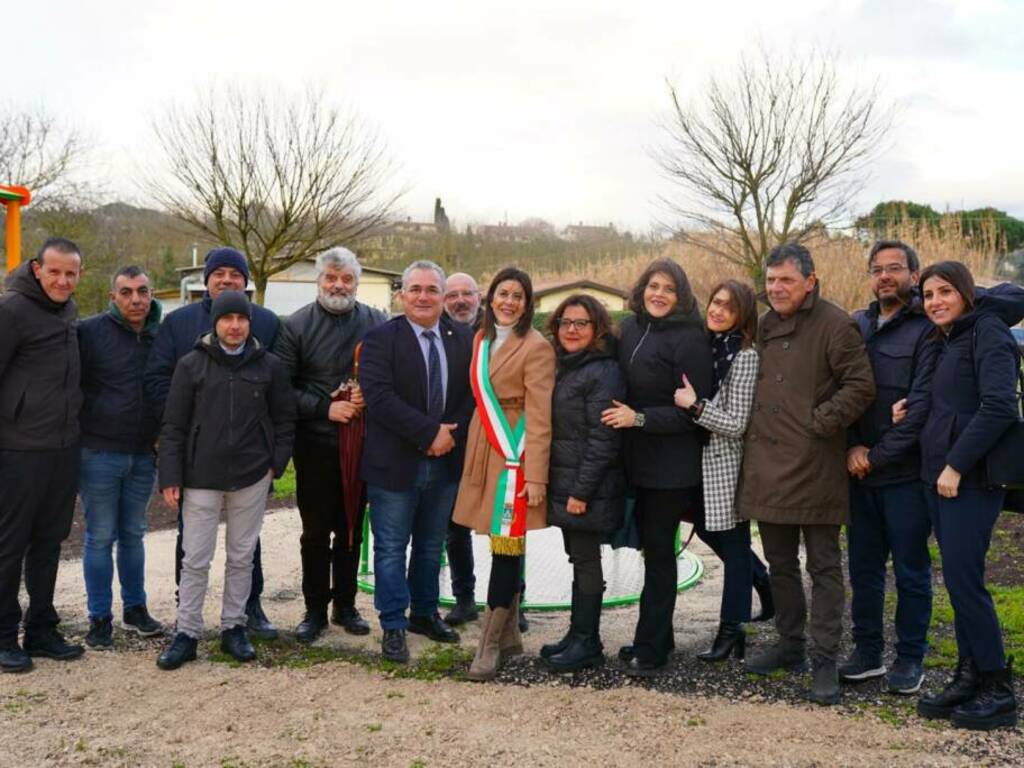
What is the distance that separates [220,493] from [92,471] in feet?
2.72

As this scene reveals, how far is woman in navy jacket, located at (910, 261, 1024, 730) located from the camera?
13.2ft

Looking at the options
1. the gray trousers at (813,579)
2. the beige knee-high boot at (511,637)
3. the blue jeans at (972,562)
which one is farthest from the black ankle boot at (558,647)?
the blue jeans at (972,562)

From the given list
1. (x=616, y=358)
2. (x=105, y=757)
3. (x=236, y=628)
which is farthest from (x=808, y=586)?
(x=105, y=757)

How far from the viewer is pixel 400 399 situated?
4961 mm

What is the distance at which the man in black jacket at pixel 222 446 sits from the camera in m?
4.83

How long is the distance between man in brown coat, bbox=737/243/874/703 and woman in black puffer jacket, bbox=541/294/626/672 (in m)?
0.69

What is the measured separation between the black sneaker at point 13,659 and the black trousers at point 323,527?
4.87 ft

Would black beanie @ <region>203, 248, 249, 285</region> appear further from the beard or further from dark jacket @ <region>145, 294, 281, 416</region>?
the beard

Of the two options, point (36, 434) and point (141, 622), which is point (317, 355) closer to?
point (36, 434)

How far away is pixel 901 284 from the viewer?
4.61 meters

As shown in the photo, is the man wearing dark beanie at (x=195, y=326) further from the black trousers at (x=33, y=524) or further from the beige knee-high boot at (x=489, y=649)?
the beige knee-high boot at (x=489, y=649)

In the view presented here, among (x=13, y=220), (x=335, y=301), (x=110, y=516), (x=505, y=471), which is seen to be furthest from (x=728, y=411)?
(x=13, y=220)

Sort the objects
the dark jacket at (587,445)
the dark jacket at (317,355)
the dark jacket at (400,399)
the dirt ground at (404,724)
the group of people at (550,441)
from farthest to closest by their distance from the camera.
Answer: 1. the dark jacket at (317,355)
2. the dark jacket at (400,399)
3. the dark jacket at (587,445)
4. the group of people at (550,441)
5. the dirt ground at (404,724)

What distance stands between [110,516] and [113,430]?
0.52 m
